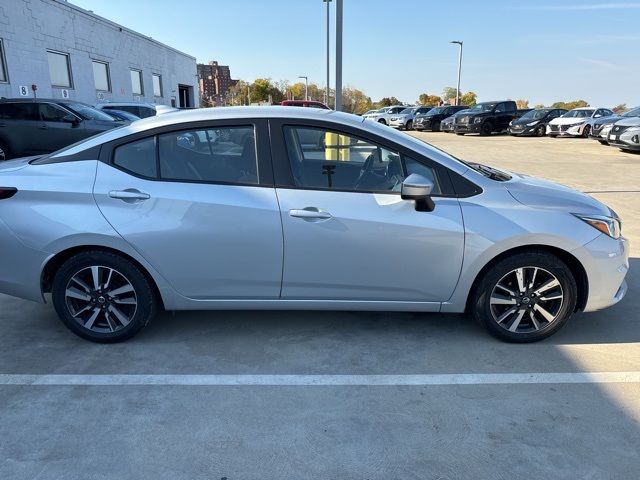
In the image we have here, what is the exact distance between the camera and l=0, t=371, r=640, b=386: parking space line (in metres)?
3.04

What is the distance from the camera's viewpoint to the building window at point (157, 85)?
3062 centimetres

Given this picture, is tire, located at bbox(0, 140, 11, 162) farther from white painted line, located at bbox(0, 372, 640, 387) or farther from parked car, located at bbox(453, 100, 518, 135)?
parked car, located at bbox(453, 100, 518, 135)

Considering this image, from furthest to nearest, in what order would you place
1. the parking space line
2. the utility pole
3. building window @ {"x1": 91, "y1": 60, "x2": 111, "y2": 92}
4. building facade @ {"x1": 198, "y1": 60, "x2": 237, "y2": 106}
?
building facade @ {"x1": 198, "y1": 60, "x2": 237, "y2": 106} < building window @ {"x1": 91, "y1": 60, "x2": 111, "y2": 92} < the utility pole < the parking space line

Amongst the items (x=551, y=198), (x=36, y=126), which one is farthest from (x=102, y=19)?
(x=551, y=198)

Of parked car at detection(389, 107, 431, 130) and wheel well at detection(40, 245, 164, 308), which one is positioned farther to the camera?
parked car at detection(389, 107, 431, 130)

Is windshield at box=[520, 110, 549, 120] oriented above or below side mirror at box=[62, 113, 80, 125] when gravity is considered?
below

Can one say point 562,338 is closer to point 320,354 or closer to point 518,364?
point 518,364

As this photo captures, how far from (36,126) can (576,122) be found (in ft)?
75.4

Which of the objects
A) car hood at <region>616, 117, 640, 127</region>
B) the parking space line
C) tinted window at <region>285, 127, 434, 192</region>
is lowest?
the parking space line

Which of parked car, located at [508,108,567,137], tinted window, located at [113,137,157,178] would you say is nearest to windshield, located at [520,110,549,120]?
parked car, located at [508,108,567,137]

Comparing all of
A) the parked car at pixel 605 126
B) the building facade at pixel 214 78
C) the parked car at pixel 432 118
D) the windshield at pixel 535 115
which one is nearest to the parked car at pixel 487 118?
the windshield at pixel 535 115

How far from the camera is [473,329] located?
12.3 ft

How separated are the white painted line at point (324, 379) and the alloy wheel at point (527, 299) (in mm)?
439

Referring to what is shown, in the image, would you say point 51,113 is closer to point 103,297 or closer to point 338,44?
point 338,44
